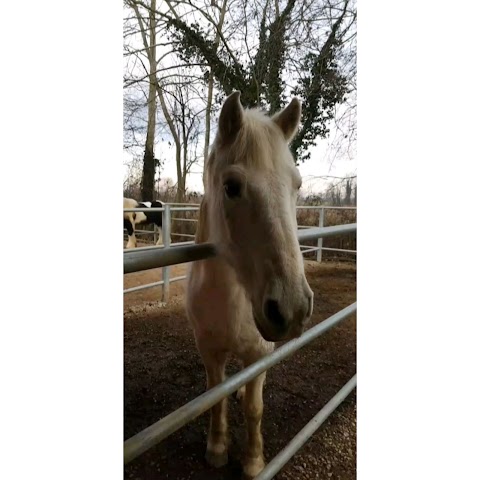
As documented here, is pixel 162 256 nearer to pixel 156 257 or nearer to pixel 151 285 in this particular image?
pixel 156 257

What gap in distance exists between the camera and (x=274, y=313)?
657mm

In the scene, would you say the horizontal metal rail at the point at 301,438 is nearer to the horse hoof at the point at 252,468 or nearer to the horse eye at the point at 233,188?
the horse hoof at the point at 252,468

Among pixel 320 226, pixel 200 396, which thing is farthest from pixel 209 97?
pixel 200 396

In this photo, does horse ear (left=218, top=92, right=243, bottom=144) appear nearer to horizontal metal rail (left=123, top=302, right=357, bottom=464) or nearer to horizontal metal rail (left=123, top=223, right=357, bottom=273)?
horizontal metal rail (left=123, top=223, right=357, bottom=273)

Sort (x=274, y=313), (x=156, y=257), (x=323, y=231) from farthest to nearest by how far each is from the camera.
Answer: (x=323, y=231)
(x=274, y=313)
(x=156, y=257)

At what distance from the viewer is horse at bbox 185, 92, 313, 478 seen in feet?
2.17

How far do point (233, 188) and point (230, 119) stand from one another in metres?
0.15

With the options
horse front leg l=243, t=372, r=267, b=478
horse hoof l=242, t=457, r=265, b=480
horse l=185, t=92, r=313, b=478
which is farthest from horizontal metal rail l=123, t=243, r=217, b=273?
horse hoof l=242, t=457, r=265, b=480

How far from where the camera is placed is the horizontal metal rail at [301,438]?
894 millimetres

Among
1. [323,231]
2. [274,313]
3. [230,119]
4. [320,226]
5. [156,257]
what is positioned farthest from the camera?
[320,226]
